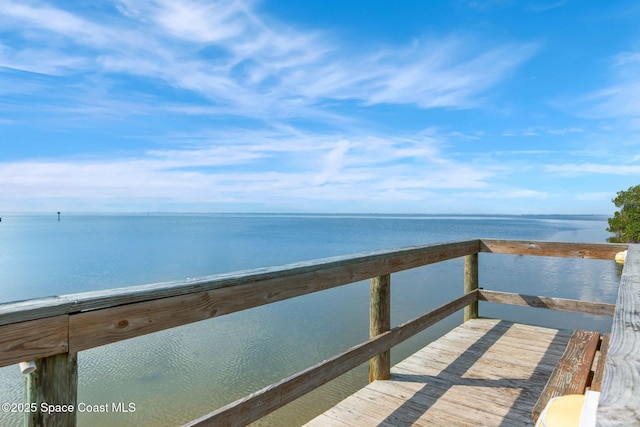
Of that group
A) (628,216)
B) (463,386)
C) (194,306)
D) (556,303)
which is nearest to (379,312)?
(463,386)

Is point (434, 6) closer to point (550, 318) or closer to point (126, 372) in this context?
point (550, 318)

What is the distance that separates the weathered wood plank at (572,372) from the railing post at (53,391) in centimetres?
171

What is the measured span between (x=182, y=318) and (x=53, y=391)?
474mm

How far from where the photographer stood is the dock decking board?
254cm

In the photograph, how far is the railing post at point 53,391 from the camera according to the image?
44.6 inches

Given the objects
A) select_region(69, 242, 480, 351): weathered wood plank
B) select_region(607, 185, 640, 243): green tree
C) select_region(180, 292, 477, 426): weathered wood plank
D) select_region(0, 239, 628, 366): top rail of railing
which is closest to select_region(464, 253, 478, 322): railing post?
select_region(180, 292, 477, 426): weathered wood plank

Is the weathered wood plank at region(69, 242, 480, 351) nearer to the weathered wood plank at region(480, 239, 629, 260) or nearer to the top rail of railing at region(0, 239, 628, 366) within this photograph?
the top rail of railing at region(0, 239, 628, 366)

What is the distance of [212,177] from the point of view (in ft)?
253

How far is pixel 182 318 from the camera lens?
60.1 inches

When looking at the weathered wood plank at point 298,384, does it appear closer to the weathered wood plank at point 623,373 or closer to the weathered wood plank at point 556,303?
the weathered wood plank at point 623,373

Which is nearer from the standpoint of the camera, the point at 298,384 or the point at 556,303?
the point at 298,384

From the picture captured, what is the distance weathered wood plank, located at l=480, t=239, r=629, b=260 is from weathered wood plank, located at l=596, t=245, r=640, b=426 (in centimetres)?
345

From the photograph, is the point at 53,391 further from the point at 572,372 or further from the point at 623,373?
the point at 572,372

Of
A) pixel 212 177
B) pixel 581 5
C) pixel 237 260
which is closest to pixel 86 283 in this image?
pixel 237 260
